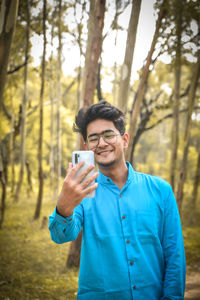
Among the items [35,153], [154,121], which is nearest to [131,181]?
[154,121]

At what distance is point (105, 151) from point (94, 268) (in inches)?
34.6

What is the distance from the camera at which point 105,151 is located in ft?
5.05

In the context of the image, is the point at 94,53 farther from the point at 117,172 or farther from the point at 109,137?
the point at 117,172

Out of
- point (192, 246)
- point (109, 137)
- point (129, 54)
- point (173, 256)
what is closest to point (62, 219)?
point (109, 137)

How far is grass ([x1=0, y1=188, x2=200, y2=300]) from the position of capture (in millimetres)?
3303

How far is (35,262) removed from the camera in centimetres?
446

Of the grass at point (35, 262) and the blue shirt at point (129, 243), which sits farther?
the grass at point (35, 262)

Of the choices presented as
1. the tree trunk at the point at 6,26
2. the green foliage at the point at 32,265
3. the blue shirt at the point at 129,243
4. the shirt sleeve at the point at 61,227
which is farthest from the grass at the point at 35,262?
the tree trunk at the point at 6,26

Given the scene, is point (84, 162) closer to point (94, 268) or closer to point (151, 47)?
point (94, 268)

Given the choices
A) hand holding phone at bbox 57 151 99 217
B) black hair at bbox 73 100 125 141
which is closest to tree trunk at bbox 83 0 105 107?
black hair at bbox 73 100 125 141

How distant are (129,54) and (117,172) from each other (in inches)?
96.2

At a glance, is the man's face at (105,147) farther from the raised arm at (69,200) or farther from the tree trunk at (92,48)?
the tree trunk at (92,48)

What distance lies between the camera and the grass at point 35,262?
130 inches

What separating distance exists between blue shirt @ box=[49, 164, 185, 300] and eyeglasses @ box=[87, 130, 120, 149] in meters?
0.33
